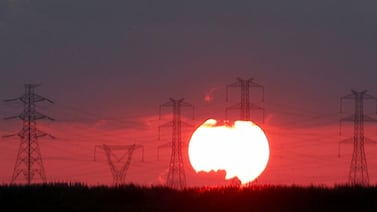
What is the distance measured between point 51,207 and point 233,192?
17.7 feet

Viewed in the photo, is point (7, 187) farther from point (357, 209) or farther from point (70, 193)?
point (357, 209)

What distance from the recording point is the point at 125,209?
3183cm

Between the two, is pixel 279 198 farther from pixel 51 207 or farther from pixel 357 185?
pixel 51 207

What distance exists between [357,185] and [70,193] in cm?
884

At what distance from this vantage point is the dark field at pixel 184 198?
32.4 metres

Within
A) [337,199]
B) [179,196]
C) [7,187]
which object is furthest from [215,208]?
[7,187]

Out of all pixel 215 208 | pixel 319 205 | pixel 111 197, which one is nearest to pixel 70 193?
pixel 111 197

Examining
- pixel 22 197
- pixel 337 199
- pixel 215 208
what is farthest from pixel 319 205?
pixel 22 197

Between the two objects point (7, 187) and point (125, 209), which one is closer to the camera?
point (125, 209)

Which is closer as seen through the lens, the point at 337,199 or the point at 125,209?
the point at 125,209

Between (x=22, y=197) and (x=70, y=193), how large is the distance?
143 cm

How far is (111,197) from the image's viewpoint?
3372cm

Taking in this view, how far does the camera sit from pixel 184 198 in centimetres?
3331

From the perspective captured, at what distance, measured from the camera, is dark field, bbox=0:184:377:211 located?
3238 cm
